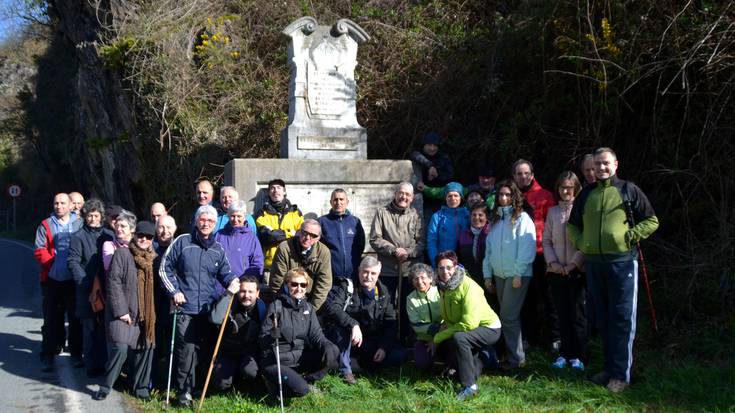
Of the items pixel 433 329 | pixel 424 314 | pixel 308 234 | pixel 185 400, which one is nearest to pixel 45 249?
pixel 185 400

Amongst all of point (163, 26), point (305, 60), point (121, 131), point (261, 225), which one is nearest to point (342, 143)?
point (305, 60)

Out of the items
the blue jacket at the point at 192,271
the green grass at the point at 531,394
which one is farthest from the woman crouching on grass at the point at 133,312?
the green grass at the point at 531,394

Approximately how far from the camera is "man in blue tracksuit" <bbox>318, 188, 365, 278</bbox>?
6891mm

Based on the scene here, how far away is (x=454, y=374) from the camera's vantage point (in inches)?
239

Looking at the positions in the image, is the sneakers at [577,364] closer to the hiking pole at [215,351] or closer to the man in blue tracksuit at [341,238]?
the man in blue tracksuit at [341,238]

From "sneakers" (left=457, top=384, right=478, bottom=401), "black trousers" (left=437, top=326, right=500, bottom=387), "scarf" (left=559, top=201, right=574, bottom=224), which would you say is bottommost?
"sneakers" (left=457, top=384, right=478, bottom=401)

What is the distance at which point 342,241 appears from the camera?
691 centimetres

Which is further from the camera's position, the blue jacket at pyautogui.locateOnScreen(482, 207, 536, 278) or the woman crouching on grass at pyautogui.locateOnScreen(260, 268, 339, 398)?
the blue jacket at pyautogui.locateOnScreen(482, 207, 536, 278)

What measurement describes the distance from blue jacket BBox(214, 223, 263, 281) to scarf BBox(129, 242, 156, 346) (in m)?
0.68

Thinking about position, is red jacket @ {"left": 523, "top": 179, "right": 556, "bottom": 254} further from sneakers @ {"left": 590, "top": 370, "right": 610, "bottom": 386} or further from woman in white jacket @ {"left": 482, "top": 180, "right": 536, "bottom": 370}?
sneakers @ {"left": 590, "top": 370, "right": 610, "bottom": 386}

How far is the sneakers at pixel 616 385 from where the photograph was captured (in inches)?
221

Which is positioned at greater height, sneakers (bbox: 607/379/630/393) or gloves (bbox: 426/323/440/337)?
gloves (bbox: 426/323/440/337)

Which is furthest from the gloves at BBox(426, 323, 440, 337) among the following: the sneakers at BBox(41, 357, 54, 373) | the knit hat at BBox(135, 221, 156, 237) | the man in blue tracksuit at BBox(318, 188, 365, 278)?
the sneakers at BBox(41, 357, 54, 373)

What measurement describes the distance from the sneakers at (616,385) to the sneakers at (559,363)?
542 millimetres
